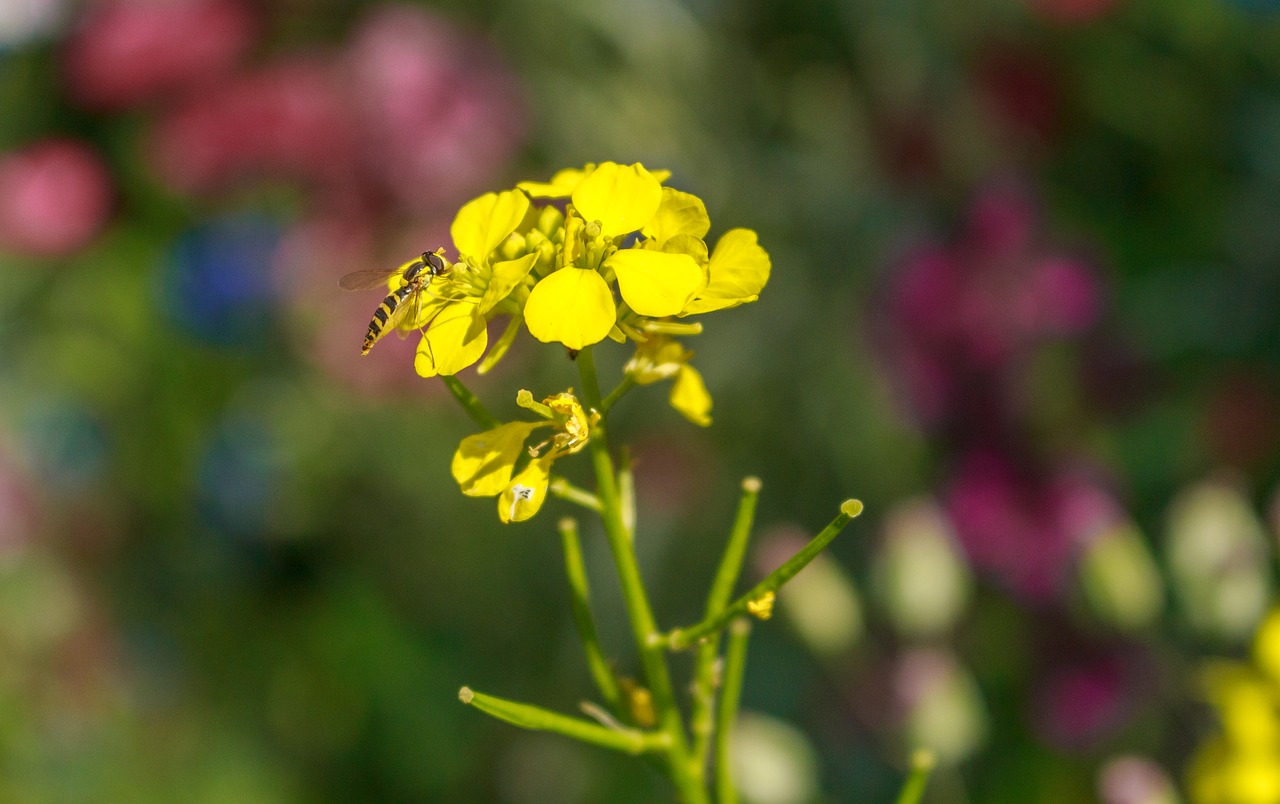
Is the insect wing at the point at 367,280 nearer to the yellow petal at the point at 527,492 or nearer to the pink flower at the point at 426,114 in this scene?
the yellow petal at the point at 527,492

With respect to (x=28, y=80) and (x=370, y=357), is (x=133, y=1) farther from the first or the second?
(x=370, y=357)

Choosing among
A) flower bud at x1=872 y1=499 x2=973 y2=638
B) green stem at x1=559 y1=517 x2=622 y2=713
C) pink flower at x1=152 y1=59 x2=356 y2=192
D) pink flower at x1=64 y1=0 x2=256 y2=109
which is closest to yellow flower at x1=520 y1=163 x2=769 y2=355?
green stem at x1=559 y1=517 x2=622 y2=713

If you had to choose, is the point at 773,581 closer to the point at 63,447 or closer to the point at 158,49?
the point at 158,49

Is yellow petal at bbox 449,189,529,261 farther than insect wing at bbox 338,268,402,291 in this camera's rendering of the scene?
No

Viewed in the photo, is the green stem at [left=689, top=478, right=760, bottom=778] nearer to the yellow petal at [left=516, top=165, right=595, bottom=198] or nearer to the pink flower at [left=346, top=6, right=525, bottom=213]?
the yellow petal at [left=516, top=165, right=595, bottom=198]

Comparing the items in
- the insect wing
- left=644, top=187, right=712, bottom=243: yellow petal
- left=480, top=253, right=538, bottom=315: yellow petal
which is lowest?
the insect wing

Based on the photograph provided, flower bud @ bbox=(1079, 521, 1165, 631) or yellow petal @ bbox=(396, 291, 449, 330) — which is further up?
yellow petal @ bbox=(396, 291, 449, 330)

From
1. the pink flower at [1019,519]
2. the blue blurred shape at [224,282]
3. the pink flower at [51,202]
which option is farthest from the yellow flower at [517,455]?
the pink flower at [51,202]

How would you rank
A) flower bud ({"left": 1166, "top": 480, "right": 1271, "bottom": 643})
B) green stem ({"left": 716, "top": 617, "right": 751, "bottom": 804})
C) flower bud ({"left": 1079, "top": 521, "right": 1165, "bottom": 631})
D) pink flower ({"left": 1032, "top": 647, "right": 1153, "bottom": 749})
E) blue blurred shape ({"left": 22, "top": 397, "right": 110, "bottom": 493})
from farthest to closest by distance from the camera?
blue blurred shape ({"left": 22, "top": 397, "right": 110, "bottom": 493}) < pink flower ({"left": 1032, "top": 647, "right": 1153, "bottom": 749}) < flower bud ({"left": 1079, "top": 521, "right": 1165, "bottom": 631}) < flower bud ({"left": 1166, "top": 480, "right": 1271, "bottom": 643}) < green stem ({"left": 716, "top": 617, "right": 751, "bottom": 804})
